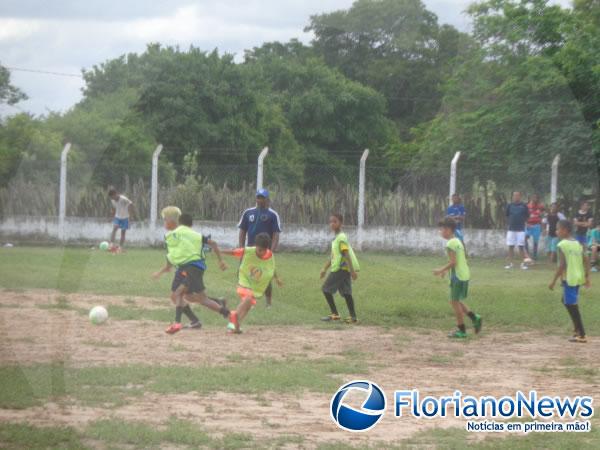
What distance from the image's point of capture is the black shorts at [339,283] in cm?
1409

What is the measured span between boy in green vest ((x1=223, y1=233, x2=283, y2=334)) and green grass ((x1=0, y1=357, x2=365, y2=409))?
2472 mm

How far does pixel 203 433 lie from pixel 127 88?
1756cm

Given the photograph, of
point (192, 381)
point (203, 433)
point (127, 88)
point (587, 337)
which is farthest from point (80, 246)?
point (203, 433)

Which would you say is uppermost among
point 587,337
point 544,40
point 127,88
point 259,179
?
point 544,40

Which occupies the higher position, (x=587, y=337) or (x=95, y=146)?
(x=95, y=146)

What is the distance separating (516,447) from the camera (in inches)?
283

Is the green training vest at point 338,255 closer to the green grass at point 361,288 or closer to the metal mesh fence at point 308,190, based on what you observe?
the green grass at point 361,288

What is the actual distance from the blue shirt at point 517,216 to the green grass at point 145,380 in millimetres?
13020

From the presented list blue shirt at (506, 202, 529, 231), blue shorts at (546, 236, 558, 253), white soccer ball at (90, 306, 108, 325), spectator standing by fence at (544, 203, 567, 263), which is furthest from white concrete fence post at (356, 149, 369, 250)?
white soccer ball at (90, 306, 108, 325)

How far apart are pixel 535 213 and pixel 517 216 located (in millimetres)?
964

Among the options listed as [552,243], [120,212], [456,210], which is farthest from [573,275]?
[120,212]

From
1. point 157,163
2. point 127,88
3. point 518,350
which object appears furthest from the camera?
point 157,163

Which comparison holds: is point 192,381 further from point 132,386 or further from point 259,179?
point 259,179

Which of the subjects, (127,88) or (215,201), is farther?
(215,201)
